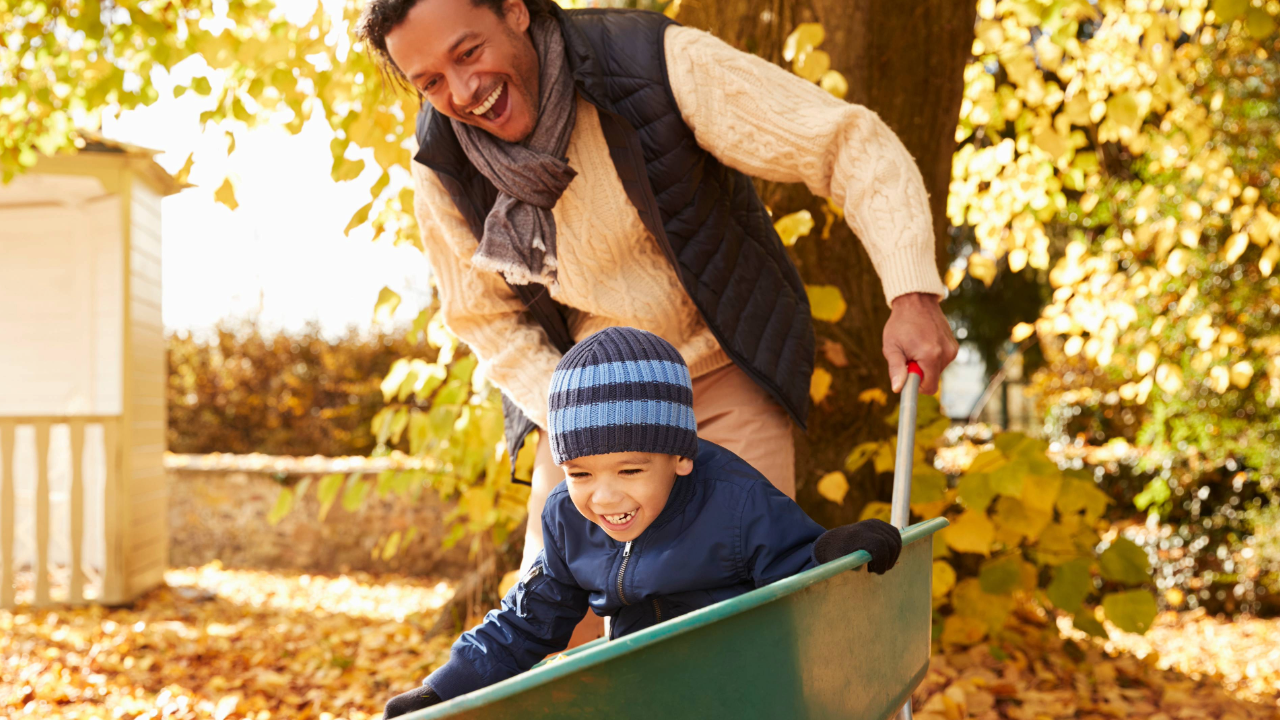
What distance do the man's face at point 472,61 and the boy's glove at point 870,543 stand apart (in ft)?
3.00

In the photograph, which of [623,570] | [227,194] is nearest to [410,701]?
[623,570]

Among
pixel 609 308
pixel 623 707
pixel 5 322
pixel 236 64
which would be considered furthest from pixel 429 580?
pixel 623 707

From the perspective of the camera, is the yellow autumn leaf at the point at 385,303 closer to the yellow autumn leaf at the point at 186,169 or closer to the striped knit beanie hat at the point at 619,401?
the yellow autumn leaf at the point at 186,169

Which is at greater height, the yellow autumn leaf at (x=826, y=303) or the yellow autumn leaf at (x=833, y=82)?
the yellow autumn leaf at (x=833, y=82)


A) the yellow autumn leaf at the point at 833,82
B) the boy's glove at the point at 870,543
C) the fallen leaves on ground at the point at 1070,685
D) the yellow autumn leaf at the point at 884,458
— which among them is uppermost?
the yellow autumn leaf at the point at 833,82

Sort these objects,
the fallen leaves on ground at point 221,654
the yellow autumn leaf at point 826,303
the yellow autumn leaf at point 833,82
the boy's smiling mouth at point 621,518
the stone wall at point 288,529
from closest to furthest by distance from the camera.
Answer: the boy's smiling mouth at point 621,518
the yellow autumn leaf at point 826,303
the yellow autumn leaf at point 833,82
the fallen leaves on ground at point 221,654
the stone wall at point 288,529

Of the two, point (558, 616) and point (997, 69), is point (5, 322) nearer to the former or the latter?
point (558, 616)

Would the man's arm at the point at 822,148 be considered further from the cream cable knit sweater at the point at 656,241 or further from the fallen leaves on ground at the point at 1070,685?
the fallen leaves on ground at the point at 1070,685

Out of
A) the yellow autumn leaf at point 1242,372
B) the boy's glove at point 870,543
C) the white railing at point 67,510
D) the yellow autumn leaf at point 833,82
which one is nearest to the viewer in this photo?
the boy's glove at point 870,543

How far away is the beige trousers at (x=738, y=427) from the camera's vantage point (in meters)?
1.75

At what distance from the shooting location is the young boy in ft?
4.34

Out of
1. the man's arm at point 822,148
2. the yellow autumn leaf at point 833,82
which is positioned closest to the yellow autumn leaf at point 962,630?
the yellow autumn leaf at point 833,82

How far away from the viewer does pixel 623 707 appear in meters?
0.88

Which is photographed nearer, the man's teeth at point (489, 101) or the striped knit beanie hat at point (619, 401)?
the striped knit beanie hat at point (619, 401)
